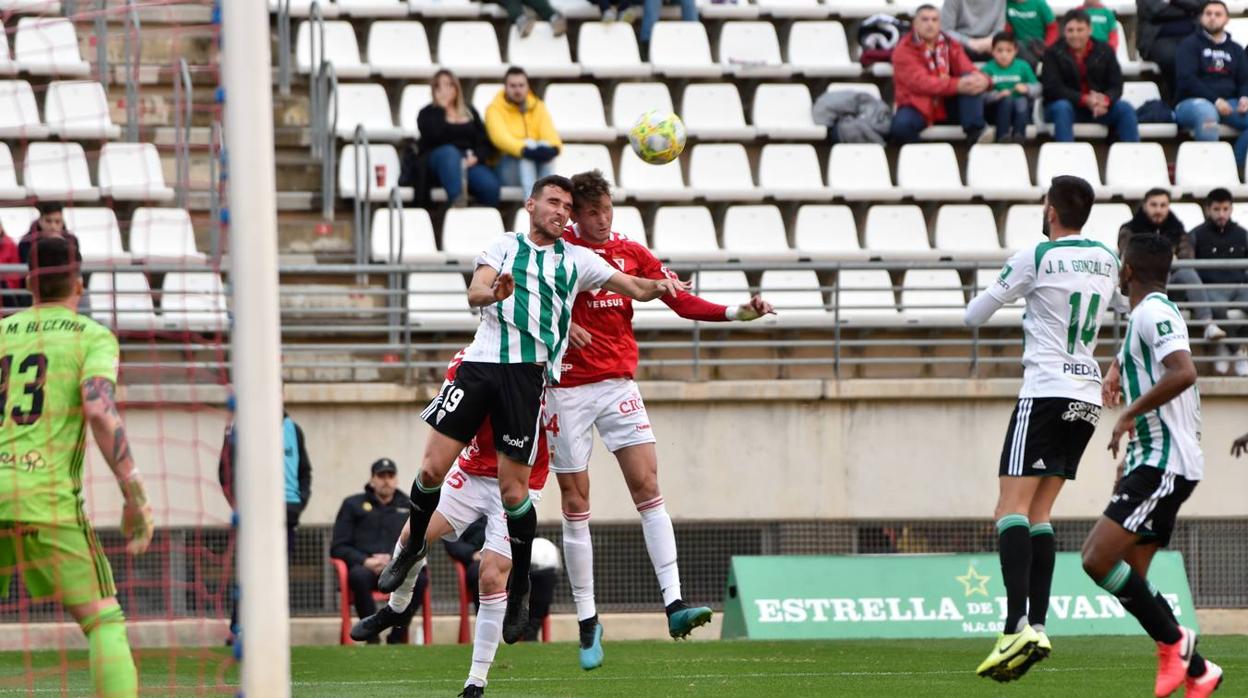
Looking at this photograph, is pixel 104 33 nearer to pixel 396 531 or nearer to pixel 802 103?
pixel 396 531

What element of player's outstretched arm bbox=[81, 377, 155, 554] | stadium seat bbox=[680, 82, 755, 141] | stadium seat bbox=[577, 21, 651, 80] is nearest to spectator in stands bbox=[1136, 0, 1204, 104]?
stadium seat bbox=[680, 82, 755, 141]

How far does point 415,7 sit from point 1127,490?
12.3 meters

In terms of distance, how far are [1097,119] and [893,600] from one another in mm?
6554

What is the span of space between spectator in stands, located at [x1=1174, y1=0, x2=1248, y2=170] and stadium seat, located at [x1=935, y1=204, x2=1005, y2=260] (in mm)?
2609

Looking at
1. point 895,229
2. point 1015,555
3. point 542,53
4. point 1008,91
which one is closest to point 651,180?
point 542,53

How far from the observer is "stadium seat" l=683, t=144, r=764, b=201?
61.9 ft

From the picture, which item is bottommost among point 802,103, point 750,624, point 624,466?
point 750,624

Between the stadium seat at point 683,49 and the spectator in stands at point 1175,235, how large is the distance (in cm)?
462

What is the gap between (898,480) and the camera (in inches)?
667

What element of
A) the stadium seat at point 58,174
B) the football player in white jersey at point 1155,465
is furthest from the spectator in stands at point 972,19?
the football player in white jersey at point 1155,465

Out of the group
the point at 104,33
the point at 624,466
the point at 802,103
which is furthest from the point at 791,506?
the point at 104,33

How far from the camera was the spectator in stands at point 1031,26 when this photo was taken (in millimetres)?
20234

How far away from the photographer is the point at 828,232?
18.6 metres

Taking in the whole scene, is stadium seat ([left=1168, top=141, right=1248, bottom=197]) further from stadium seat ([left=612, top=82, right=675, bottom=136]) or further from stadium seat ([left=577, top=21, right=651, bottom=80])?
stadium seat ([left=577, top=21, right=651, bottom=80])
